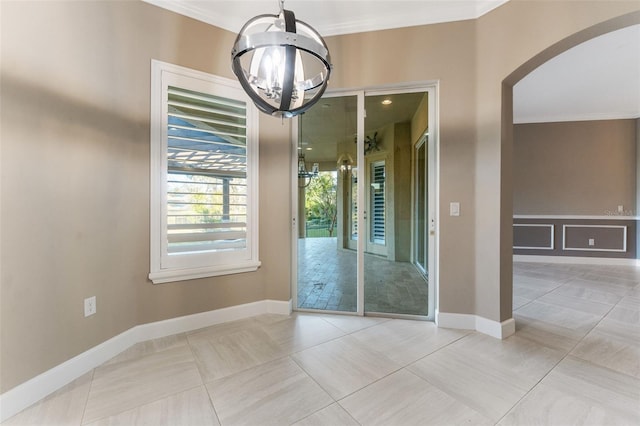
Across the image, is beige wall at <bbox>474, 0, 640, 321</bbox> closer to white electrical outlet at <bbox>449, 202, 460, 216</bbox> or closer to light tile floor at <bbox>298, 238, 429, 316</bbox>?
white electrical outlet at <bbox>449, 202, 460, 216</bbox>

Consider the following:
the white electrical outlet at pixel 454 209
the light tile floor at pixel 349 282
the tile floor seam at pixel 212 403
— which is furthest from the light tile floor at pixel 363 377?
the white electrical outlet at pixel 454 209

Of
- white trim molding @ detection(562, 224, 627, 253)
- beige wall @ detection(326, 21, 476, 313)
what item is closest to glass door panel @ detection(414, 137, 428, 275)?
beige wall @ detection(326, 21, 476, 313)

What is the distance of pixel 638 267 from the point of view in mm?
4871

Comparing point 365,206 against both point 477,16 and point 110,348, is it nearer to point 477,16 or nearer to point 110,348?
point 477,16

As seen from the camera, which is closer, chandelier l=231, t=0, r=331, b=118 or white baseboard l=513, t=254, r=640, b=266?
chandelier l=231, t=0, r=331, b=118

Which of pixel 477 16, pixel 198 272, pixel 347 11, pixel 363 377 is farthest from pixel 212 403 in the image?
pixel 477 16

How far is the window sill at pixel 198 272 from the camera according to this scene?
229cm

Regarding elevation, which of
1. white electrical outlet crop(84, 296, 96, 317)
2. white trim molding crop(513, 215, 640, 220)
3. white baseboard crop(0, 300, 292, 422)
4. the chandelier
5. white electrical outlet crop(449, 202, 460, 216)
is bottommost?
white baseboard crop(0, 300, 292, 422)

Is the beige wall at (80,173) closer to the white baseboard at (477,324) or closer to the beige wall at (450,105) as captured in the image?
the beige wall at (450,105)

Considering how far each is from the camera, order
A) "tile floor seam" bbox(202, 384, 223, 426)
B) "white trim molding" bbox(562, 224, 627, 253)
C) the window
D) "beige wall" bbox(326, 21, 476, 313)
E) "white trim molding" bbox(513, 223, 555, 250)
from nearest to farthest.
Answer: "tile floor seam" bbox(202, 384, 223, 426), the window, "beige wall" bbox(326, 21, 476, 313), "white trim molding" bbox(562, 224, 627, 253), "white trim molding" bbox(513, 223, 555, 250)

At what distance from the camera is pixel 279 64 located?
3.79 feet

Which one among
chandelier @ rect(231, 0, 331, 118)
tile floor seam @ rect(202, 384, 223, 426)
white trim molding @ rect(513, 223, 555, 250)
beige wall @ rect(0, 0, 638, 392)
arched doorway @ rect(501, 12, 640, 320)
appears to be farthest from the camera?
white trim molding @ rect(513, 223, 555, 250)

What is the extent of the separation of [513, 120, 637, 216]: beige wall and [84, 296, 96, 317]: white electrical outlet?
21.9ft

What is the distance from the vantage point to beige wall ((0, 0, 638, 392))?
5.06 ft
